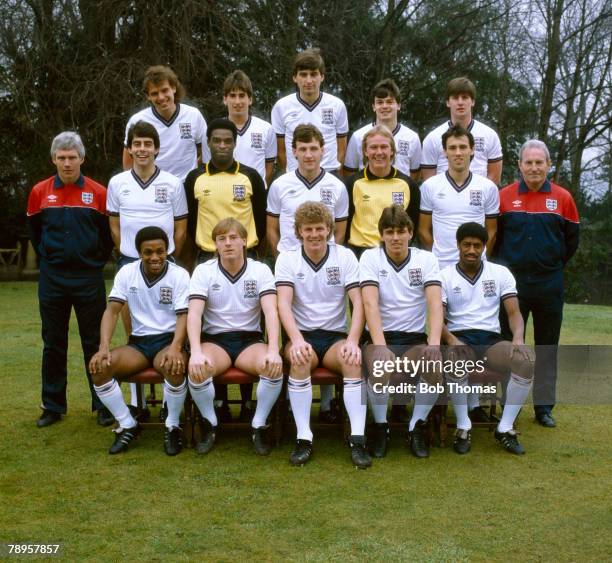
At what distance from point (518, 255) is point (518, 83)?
49.5 feet

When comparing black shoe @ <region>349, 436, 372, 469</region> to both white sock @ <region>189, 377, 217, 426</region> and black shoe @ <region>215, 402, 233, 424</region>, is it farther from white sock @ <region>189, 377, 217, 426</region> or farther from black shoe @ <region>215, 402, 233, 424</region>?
black shoe @ <region>215, 402, 233, 424</region>

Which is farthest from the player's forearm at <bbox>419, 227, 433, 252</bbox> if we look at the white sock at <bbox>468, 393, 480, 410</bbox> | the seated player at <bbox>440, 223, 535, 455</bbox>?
the white sock at <bbox>468, 393, 480, 410</bbox>

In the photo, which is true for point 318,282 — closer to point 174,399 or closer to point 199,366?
point 199,366

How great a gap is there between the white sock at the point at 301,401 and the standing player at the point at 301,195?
116cm

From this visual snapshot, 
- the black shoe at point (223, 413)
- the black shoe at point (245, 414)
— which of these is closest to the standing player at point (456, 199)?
the black shoe at point (245, 414)

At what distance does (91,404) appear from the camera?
610 centimetres

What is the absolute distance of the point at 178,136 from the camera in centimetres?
588

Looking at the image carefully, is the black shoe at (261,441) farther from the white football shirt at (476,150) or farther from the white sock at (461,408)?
the white football shirt at (476,150)

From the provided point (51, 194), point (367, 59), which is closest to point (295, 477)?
point (51, 194)

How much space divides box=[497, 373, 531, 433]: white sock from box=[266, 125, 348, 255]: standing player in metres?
1.56

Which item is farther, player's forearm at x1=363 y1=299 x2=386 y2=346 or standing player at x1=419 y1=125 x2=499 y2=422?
standing player at x1=419 y1=125 x2=499 y2=422

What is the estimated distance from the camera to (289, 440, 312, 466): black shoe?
181 inches

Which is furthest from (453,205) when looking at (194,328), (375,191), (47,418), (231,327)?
(47,418)

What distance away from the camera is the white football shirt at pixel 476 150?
19.8ft
